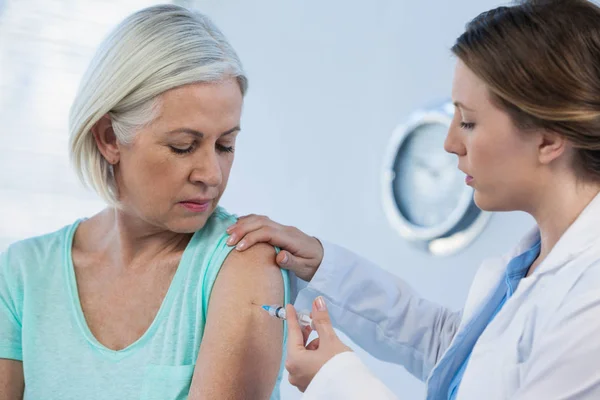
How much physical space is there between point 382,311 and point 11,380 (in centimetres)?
74

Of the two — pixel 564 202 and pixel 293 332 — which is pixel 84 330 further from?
pixel 564 202

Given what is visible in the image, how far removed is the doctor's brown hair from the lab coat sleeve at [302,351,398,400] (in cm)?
45

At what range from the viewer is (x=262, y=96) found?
135 inches

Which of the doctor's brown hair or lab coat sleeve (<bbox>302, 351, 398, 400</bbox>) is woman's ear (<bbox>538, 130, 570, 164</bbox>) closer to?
the doctor's brown hair

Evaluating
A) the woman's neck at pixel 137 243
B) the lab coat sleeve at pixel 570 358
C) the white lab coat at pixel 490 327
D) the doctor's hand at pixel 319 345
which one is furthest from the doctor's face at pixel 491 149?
the woman's neck at pixel 137 243

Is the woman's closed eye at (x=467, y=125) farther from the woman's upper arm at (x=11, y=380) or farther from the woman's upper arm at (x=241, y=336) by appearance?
the woman's upper arm at (x=11, y=380)

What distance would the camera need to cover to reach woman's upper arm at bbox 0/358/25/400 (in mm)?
1523

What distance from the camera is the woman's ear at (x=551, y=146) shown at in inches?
47.1

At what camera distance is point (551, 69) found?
3.86ft

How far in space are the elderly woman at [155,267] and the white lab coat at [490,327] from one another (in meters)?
0.22

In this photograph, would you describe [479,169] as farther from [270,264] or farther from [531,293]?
[270,264]

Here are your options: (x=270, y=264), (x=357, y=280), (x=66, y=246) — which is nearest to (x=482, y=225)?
(x=357, y=280)

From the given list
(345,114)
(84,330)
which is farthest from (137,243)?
(345,114)

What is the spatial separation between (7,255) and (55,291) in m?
0.14
